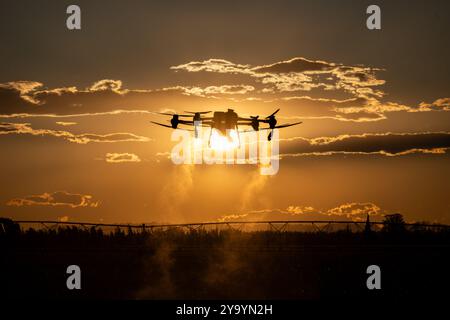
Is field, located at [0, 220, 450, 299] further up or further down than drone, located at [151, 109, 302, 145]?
further down

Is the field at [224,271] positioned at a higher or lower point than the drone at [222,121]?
lower

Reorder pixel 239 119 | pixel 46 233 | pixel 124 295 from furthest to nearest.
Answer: pixel 46 233 < pixel 239 119 < pixel 124 295

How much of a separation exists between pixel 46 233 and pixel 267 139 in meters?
30.0

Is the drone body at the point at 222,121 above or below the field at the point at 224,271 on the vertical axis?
above

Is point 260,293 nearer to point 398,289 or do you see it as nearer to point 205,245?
point 398,289

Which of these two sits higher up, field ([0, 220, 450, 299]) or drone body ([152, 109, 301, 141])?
drone body ([152, 109, 301, 141])

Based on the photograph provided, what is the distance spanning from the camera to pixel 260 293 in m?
55.5

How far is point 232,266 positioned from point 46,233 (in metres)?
28.4
